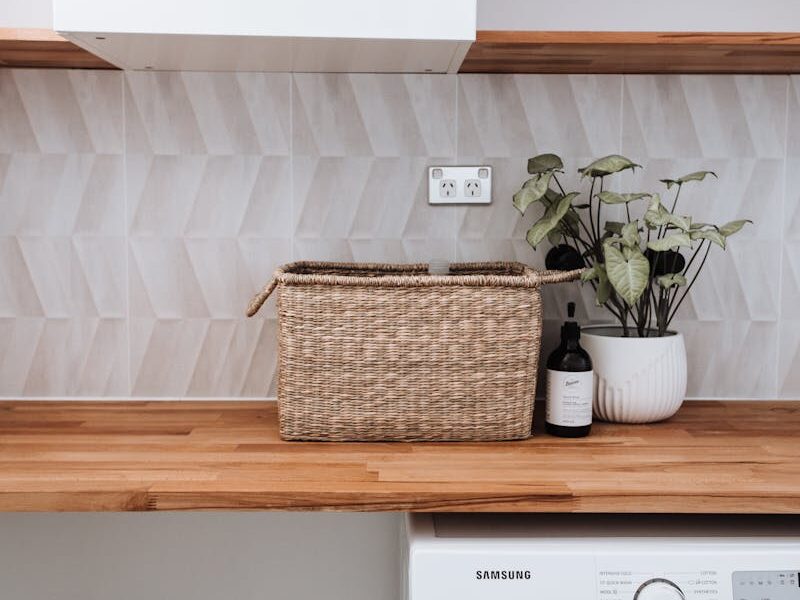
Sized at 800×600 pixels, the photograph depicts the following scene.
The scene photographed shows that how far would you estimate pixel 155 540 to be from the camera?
171 cm

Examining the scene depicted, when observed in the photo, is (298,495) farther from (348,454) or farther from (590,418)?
(590,418)

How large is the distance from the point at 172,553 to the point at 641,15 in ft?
5.04

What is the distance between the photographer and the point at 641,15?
1.69 metres

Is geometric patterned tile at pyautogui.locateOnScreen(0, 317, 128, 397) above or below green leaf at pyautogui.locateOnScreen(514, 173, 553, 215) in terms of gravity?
below

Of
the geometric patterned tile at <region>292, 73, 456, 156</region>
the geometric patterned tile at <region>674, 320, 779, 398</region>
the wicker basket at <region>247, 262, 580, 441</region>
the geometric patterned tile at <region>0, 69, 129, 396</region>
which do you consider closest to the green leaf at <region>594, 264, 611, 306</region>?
the wicker basket at <region>247, 262, 580, 441</region>

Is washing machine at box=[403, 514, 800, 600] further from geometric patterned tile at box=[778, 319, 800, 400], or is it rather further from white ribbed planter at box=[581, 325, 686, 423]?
geometric patterned tile at box=[778, 319, 800, 400]

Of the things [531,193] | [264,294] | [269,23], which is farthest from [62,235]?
[531,193]

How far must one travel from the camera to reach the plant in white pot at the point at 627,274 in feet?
4.66

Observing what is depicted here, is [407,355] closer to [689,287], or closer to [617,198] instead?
[617,198]

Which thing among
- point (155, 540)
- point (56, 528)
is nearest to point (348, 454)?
point (155, 540)

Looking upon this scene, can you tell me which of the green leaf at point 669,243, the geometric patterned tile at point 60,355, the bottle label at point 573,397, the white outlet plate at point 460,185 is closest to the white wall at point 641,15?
the white outlet plate at point 460,185

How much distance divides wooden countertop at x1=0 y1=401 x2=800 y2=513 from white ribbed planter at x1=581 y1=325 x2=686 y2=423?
0.04m

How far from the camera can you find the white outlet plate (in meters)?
1.68

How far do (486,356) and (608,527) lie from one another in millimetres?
358
